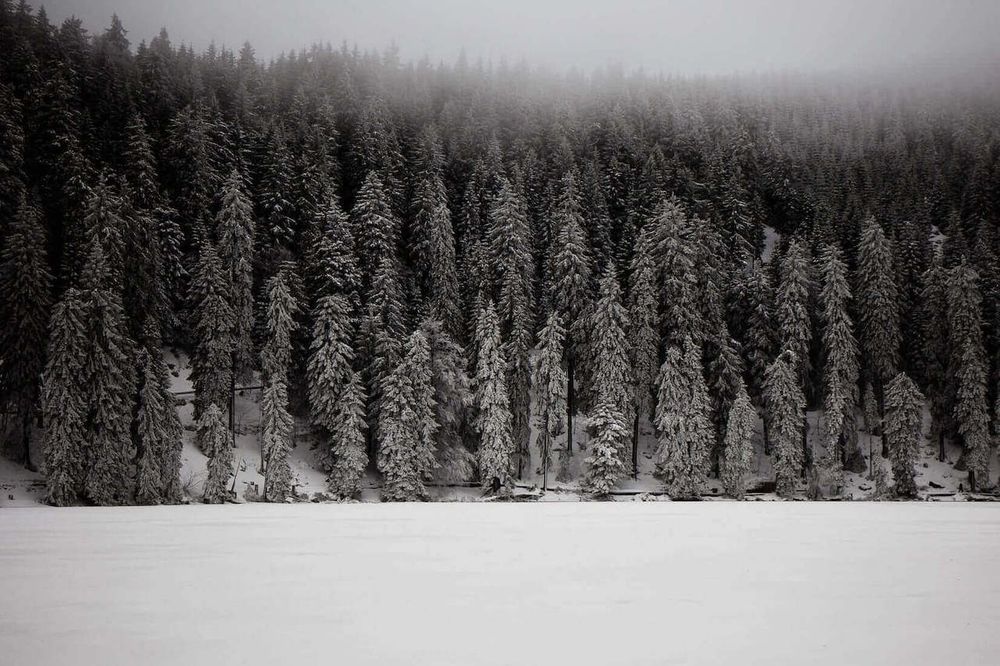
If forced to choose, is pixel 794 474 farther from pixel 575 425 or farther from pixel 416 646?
pixel 416 646

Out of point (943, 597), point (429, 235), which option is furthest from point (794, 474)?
point (943, 597)

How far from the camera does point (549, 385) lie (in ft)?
169

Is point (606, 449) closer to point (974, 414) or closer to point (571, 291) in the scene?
point (571, 291)

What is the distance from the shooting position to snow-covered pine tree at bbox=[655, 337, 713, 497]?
48.0 meters

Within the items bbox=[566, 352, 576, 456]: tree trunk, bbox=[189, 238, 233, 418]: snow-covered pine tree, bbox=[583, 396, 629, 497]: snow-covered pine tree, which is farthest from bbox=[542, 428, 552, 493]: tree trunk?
bbox=[189, 238, 233, 418]: snow-covered pine tree

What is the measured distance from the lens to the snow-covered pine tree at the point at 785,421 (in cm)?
4941

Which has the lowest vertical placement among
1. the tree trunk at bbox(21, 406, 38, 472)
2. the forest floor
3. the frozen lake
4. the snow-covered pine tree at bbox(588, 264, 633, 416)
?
the forest floor

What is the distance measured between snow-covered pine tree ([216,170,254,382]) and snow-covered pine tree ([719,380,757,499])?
39.0m

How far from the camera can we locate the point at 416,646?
7918 mm

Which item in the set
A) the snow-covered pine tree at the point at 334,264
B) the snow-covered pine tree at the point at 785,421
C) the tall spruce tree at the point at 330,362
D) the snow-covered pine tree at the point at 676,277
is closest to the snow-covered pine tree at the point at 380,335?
the tall spruce tree at the point at 330,362

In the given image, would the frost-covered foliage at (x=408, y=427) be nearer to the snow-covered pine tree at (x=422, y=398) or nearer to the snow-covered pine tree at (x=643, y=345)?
the snow-covered pine tree at (x=422, y=398)

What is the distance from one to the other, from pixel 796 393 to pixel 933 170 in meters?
73.8

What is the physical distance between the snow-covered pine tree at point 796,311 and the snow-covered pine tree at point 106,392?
51462mm

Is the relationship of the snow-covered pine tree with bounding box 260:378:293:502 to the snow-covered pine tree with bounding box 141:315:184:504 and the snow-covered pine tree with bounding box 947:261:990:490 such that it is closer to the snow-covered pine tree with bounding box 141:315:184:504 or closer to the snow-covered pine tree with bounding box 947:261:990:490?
the snow-covered pine tree with bounding box 141:315:184:504
